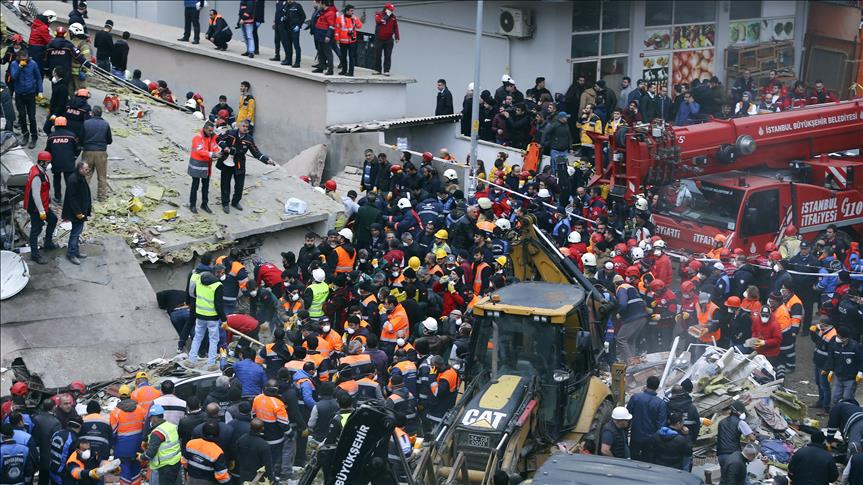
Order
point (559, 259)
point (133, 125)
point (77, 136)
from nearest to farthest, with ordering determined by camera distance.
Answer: point (559, 259) → point (77, 136) → point (133, 125)

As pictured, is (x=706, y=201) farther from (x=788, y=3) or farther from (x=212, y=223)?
(x=788, y=3)

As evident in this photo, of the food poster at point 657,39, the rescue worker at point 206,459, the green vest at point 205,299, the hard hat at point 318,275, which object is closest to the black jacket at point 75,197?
the green vest at point 205,299

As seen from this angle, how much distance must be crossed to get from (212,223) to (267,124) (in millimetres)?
6871

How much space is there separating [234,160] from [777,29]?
18.7 meters

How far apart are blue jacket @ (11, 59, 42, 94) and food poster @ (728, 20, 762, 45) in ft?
63.0

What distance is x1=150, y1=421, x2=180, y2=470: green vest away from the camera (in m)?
14.5

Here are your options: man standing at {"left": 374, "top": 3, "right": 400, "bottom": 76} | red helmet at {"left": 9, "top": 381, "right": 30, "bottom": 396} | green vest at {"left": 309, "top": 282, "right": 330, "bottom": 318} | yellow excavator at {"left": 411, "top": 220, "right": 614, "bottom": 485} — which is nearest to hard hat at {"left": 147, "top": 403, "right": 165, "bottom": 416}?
red helmet at {"left": 9, "top": 381, "right": 30, "bottom": 396}

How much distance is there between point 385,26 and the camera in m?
27.8

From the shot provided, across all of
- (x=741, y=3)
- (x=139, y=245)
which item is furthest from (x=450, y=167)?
(x=741, y=3)

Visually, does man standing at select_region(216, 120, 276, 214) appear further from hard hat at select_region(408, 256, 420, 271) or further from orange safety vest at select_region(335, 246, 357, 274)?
hard hat at select_region(408, 256, 420, 271)

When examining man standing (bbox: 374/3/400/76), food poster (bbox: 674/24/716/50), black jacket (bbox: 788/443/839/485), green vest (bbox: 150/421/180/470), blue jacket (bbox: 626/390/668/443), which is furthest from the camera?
food poster (bbox: 674/24/716/50)

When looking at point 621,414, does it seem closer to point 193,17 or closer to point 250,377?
point 250,377

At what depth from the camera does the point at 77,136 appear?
2052 cm

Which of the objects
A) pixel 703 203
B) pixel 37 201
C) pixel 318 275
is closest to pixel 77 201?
pixel 37 201
